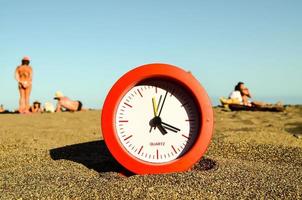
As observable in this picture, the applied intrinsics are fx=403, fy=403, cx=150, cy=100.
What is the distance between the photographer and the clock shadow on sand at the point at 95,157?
3072 millimetres

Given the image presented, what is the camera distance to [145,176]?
2559mm

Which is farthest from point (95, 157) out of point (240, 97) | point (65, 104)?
Result: point (65, 104)

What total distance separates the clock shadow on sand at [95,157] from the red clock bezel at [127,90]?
140 millimetres

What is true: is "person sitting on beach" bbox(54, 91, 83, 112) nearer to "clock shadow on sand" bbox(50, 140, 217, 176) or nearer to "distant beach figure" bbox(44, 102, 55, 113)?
"distant beach figure" bbox(44, 102, 55, 113)

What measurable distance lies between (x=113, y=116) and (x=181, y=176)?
0.62 metres


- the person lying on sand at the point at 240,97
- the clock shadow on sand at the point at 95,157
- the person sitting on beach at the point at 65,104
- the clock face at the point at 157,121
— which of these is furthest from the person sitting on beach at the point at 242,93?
the clock face at the point at 157,121

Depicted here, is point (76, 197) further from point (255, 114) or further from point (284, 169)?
point (255, 114)

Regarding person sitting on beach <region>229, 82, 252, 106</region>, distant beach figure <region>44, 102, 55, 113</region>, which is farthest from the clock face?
distant beach figure <region>44, 102, 55, 113</region>

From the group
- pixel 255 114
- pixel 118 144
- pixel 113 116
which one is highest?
pixel 113 116

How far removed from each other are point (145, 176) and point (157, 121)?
413 mm

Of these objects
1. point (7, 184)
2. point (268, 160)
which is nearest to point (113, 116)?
point (7, 184)

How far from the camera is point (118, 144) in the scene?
270 centimetres

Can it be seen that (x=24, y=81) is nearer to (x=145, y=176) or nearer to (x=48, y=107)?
(x=48, y=107)

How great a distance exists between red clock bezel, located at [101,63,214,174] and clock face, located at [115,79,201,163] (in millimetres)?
44
